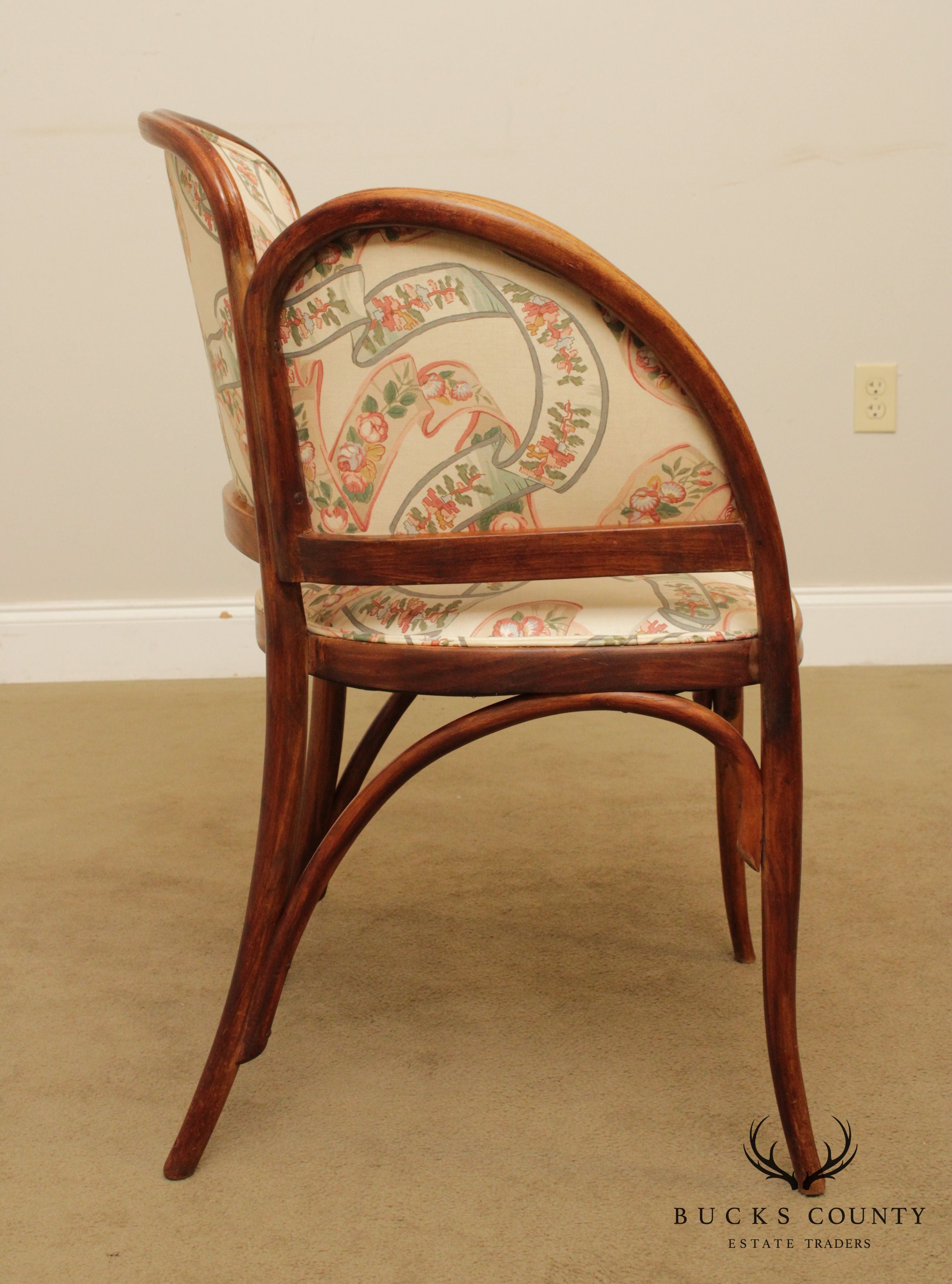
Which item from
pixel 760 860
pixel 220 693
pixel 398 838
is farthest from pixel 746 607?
pixel 220 693

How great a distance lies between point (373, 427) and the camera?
0.74 metres

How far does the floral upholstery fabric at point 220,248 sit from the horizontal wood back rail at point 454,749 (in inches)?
9.9

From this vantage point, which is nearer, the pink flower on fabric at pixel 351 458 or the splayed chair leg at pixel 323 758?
the pink flower on fabric at pixel 351 458

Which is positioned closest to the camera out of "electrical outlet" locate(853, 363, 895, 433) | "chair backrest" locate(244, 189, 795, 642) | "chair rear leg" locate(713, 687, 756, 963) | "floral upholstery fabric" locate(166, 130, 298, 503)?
"chair backrest" locate(244, 189, 795, 642)

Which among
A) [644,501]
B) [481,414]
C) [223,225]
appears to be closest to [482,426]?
[481,414]

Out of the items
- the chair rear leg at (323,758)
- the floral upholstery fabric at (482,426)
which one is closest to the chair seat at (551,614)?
the floral upholstery fabric at (482,426)

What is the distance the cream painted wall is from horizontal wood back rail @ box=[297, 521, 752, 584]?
4.70 ft

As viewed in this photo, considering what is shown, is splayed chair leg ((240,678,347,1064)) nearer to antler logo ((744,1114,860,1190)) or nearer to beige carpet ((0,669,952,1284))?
beige carpet ((0,669,952,1284))

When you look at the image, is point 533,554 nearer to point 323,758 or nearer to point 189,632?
point 323,758

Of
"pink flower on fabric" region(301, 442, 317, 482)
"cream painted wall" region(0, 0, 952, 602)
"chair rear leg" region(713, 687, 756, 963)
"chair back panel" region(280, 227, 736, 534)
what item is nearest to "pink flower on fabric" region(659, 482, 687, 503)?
"chair back panel" region(280, 227, 736, 534)

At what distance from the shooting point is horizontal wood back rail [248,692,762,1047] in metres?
0.77

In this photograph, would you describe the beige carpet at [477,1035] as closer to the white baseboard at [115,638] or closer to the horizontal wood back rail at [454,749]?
the horizontal wood back rail at [454,749]

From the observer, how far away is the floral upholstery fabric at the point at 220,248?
78cm

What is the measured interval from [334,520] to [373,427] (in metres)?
0.07
